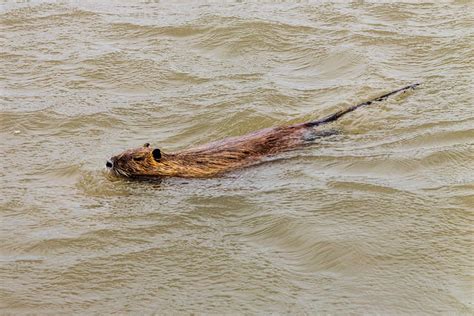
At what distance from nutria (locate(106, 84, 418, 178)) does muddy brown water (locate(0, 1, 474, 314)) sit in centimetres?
8

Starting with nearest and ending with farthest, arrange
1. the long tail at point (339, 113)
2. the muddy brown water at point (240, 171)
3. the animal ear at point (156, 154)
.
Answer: the muddy brown water at point (240, 171), the animal ear at point (156, 154), the long tail at point (339, 113)

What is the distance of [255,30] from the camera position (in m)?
9.02

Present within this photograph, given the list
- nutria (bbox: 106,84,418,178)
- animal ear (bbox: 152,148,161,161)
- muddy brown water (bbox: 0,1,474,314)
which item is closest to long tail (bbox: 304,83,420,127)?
muddy brown water (bbox: 0,1,474,314)

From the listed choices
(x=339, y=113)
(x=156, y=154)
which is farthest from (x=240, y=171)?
(x=339, y=113)

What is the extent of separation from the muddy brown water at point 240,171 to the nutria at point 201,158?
0.08 m

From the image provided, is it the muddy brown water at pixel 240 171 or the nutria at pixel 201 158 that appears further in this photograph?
the nutria at pixel 201 158

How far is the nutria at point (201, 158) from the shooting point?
5789mm

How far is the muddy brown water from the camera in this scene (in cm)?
459

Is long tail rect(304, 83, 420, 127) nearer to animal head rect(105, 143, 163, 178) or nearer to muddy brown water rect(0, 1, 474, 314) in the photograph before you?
muddy brown water rect(0, 1, 474, 314)

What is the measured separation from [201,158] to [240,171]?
0.28 m

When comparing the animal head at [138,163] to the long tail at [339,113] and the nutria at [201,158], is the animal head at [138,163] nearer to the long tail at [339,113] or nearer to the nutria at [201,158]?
the nutria at [201,158]

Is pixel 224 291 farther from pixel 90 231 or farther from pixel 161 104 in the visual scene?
pixel 161 104

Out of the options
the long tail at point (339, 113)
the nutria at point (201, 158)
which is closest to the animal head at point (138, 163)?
the nutria at point (201, 158)

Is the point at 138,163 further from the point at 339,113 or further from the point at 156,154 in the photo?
the point at 339,113
